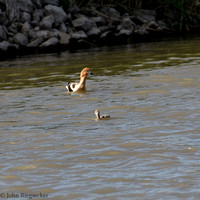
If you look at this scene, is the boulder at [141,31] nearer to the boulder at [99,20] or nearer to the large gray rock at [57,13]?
the boulder at [99,20]

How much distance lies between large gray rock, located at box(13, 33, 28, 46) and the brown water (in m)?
8.94

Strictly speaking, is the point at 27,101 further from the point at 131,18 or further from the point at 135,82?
the point at 131,18

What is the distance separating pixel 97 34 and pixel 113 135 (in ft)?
63.1

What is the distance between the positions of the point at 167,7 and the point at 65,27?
247 inches

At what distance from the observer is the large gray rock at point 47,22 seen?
26.0 m

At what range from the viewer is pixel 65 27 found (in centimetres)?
2666

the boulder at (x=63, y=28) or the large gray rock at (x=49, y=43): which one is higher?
the boulder at (x=63, y=28)

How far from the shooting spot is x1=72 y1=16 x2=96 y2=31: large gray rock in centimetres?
2680

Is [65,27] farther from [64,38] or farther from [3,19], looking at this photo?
[3,19]

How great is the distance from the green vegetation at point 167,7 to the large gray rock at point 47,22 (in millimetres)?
1890

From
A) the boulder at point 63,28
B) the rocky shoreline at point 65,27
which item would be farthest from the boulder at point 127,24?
the boulder at point 63,28

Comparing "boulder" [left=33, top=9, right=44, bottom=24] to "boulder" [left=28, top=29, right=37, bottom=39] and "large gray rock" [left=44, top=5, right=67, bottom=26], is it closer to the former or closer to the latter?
"large gray rock" [left=44, top=5, right=67, bottom=26]

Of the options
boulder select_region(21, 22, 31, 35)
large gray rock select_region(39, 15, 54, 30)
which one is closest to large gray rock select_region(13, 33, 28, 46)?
boulder select_region(21, 22, 31, 35)

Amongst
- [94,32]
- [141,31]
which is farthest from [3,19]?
[141,31]
